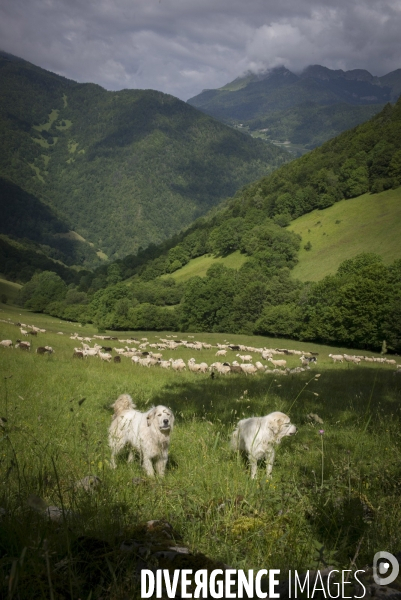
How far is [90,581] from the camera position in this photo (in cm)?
260

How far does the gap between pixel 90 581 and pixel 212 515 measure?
5.21ft

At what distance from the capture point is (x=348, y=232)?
101 m

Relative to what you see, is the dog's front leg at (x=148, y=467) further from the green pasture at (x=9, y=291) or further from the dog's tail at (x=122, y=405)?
the green pasture at (x=9, y=291)

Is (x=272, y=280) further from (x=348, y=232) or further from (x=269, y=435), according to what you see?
(x=269, y=435)

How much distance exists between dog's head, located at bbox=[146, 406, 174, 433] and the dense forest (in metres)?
55.4

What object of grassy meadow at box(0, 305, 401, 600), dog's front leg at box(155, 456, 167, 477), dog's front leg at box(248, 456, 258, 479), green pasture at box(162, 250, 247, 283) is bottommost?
dog's front leg at box(155, 456, 167, 477)

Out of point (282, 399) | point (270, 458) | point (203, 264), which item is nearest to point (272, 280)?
point (203, 264)

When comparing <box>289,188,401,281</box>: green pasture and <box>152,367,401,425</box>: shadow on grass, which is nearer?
<box>152,367,401,425</box>: shadow on grass

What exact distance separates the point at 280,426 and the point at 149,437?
1885mm

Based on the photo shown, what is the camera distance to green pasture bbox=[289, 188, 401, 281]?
90.3 meters

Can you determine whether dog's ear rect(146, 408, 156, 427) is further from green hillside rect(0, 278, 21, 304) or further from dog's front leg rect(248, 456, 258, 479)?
green hillside rect(0, 278, 21, 304)

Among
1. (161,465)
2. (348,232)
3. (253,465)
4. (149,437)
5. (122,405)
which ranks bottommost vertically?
(161,465)

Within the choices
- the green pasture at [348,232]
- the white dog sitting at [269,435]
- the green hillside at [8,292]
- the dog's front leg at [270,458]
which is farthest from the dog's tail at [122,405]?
the green hillside at [8,292]

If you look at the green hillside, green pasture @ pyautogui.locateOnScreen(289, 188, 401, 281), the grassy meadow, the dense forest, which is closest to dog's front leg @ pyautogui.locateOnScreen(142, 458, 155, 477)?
the grassy meadow
